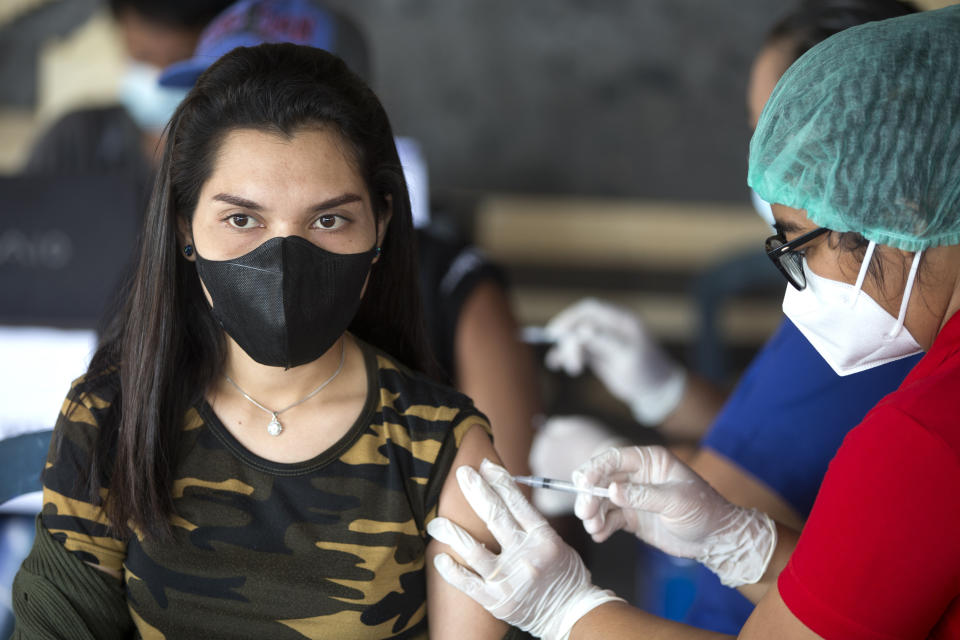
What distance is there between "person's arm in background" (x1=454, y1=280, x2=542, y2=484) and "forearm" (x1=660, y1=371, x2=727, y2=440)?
36 cm

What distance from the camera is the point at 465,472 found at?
1252 mm

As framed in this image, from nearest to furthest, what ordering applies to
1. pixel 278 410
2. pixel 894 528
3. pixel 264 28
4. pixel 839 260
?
pixel 894 528
pixel 839 260
pixel 278 410
pixel 264 28

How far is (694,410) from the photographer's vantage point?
221 centimetres

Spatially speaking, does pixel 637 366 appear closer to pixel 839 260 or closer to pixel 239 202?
pixel 839 260

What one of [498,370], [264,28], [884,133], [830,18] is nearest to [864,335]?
[884,133]

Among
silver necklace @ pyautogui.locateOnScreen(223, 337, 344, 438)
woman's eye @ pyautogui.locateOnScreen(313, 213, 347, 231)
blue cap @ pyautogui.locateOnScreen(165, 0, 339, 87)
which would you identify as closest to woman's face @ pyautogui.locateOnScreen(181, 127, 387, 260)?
woman's eye @ pyautogui.locateOnScreen(313, 213, 347, 231)

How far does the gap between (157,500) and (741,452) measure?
101 centimetres

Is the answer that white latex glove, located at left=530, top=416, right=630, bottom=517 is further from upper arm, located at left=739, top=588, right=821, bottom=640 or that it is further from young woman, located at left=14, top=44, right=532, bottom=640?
upper arm, located at left=739, top=588, right=821, bottom=640

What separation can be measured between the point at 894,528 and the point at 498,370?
121cm

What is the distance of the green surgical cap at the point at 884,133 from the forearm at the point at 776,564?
21.2 inches

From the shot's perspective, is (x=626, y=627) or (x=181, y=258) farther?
(x=181, y=258)

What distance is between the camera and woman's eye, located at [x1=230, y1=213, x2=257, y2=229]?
1.22 meters

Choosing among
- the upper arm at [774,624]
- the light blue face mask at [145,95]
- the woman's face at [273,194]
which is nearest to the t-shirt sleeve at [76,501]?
the woman's face at [273,194]

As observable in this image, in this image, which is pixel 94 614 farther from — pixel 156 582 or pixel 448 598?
pixel 448 598
